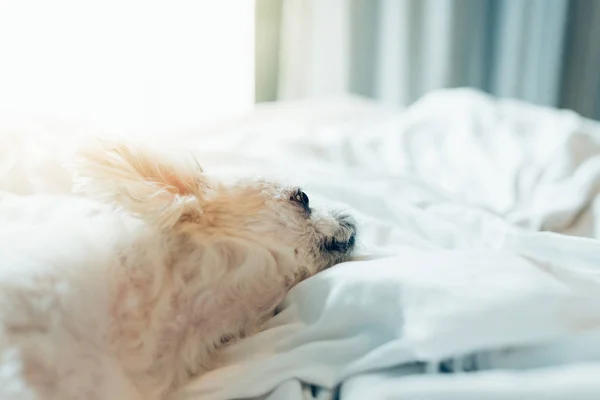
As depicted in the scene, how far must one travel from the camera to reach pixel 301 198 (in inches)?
34.7

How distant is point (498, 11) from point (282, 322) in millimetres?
2212

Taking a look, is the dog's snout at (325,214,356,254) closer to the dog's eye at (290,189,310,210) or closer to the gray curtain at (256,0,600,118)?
the dog's eye at (290,189,310,210)

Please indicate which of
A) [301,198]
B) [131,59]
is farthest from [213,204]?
[131,59]

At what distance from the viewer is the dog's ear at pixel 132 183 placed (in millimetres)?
740

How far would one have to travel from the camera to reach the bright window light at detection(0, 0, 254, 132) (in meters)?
1.96

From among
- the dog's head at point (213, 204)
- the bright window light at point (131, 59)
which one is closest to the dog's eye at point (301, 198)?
the dog's head at point (213, 204)

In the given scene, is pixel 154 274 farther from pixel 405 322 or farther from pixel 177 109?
pixel 177 109

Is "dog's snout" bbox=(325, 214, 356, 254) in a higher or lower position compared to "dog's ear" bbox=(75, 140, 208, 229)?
lower

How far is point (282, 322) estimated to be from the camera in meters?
0.75

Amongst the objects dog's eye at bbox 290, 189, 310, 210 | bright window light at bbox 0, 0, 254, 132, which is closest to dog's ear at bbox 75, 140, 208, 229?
dog's eye at bbox 290, 189, 310, 210

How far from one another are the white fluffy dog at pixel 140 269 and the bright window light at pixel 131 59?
1009mm

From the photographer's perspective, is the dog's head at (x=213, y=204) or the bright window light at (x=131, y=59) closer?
the dog's head at (x=213, y=204)

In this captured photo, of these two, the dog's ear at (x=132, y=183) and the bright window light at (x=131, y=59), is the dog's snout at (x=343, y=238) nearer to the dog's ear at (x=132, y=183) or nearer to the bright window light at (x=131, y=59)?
the dog's ear at (x=132, y=183)

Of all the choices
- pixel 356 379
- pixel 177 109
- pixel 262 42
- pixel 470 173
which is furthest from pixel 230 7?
pixel 356 379
